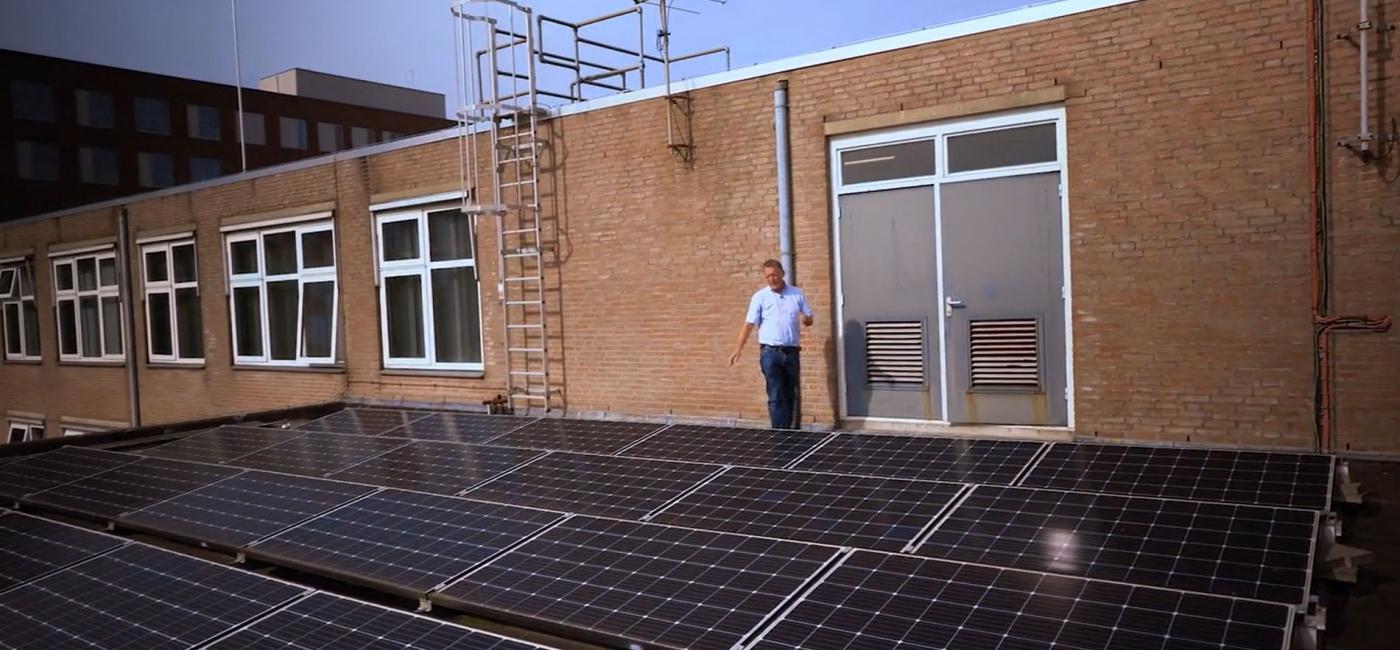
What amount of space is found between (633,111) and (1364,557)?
807 centimetres

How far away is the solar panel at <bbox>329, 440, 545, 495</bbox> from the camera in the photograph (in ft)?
20.5

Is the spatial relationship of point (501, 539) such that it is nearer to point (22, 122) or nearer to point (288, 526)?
point (288, 526)

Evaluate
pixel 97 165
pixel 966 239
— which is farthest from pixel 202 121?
pixel 966 239

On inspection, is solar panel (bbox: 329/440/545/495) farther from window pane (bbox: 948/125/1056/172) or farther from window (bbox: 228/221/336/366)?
window (bbox: 228/221/336/366)

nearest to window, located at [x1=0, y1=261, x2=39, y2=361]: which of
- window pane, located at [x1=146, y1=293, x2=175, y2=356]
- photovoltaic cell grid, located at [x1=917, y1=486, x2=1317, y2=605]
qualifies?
window pane, located at [x1=146, y1=293, x2=175, y2=356]

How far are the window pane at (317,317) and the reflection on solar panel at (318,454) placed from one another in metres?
6.05

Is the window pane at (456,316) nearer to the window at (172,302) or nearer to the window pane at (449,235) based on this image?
the window pane at (449,235)

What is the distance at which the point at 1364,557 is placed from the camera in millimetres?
4199

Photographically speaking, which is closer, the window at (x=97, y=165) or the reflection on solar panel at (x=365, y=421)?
the reflection on solar panel at (x=365, y=421)

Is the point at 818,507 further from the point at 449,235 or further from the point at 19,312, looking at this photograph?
the point at 19,312

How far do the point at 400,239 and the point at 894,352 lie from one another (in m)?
7.39

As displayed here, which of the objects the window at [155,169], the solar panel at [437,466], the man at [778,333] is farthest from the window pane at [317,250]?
the window at [155,169]

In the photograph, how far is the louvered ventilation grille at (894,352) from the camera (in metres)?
8.93

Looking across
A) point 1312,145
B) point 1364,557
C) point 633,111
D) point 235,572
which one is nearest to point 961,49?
point 1312,145
